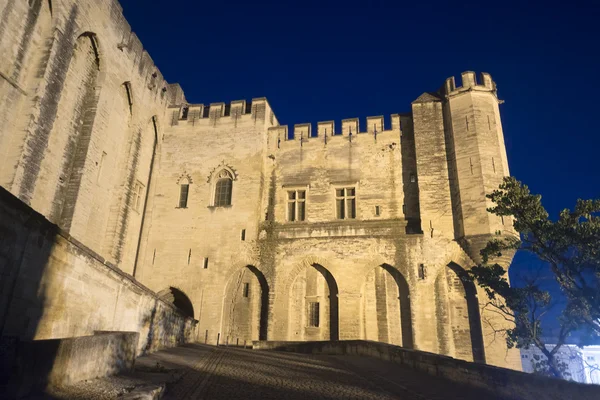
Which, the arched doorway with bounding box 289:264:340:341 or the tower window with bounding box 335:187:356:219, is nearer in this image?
the arched doorway with bounding box 289:264:340:341

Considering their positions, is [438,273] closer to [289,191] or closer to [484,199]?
[484,199]

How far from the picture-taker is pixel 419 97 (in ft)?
61.0

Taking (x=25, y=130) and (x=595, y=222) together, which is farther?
(x=25, y=130)

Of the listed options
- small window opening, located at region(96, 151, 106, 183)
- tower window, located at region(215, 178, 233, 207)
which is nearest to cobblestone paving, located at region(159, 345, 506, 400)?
small window opening, located at region(96, 151, 106, 183)

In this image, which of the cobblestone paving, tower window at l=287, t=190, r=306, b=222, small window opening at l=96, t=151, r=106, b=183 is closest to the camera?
the cobblestone paving

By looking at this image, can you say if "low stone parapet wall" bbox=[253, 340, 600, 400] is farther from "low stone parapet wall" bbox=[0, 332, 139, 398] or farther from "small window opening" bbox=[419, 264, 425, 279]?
"small window opening" bbox=[419, 264, 425, 279]

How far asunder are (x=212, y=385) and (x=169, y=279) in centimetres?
1347

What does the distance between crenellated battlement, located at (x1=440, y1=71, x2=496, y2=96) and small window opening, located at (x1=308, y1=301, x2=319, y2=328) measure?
10822 mm

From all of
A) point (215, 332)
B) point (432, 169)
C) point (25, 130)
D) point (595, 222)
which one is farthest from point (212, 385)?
point (432, 169)

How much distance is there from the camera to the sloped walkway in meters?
4.46

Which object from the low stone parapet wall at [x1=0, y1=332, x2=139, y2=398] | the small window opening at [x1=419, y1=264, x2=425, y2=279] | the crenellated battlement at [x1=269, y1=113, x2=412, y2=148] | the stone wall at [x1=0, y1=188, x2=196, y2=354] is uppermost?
the crenellated battlement at [x1=269, y1=113, x2=412, y2=148]

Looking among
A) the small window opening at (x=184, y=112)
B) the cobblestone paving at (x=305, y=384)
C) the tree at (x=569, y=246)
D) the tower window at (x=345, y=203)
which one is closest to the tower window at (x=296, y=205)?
the tower window at (x=345, y=203)

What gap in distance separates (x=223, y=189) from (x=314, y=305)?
266 inches

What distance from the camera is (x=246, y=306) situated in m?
18.1
